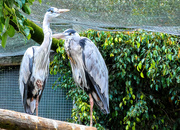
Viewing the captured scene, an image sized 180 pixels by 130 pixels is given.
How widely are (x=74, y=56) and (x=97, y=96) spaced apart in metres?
0.45

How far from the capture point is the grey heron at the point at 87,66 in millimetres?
2789

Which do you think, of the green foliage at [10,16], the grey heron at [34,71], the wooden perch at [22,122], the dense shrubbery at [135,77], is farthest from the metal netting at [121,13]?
the wooden perch at [22,122]

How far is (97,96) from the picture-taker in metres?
2.85

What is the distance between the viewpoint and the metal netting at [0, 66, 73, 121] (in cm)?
386

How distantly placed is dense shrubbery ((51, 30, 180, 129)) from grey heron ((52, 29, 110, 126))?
57cm

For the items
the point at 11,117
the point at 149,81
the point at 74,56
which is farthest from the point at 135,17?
the point at 11,117

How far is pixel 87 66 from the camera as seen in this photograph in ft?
9.21

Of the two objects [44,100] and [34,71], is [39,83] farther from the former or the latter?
[44,100]

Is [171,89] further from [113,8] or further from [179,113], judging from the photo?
[113,8]

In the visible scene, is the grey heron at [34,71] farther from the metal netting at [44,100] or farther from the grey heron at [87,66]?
the metal netting at [44,100]

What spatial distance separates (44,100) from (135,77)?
50.3 inches

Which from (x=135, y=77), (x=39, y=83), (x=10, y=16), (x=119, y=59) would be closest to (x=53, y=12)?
(x=39, y=83)

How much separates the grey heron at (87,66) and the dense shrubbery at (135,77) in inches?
22.5

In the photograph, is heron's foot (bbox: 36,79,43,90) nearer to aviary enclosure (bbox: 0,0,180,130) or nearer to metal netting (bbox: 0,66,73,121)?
aviary enclosure (bbox: 0,0,180,130)
